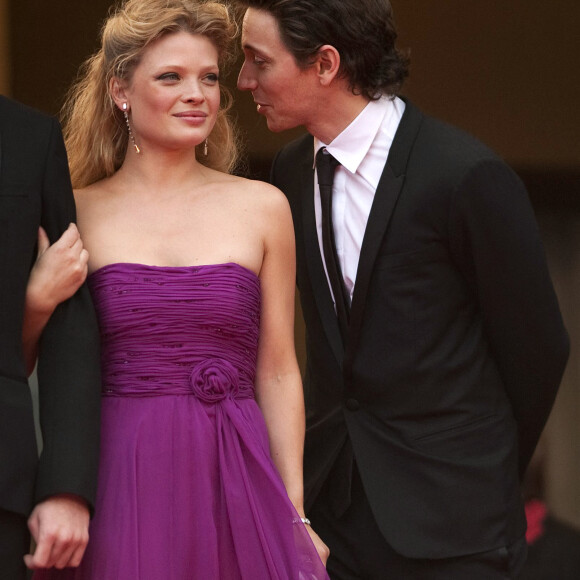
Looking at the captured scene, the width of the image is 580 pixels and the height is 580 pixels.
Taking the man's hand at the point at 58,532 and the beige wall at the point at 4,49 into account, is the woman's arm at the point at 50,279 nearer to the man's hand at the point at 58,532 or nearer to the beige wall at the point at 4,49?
the man's hand at the point at 58,532

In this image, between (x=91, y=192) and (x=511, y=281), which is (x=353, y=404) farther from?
(x=91, y=192)

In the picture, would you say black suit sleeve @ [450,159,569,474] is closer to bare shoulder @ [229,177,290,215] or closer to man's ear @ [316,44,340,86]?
bare shoulder @ [229,177,290,215]

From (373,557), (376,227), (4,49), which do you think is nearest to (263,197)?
(376,227)

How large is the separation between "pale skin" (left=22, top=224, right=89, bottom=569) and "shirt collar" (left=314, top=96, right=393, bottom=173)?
70 centimetres

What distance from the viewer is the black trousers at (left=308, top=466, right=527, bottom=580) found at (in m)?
2.69

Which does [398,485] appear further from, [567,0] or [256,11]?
[567,0]

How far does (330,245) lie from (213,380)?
0.50 metres

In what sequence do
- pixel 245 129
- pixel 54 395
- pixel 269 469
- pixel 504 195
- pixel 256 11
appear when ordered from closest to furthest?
pixel 54 395 → pixel 269 469 → pixel 504 195 → pixel 256 11 → pixel 245 129

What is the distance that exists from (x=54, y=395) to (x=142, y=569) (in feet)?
1.17

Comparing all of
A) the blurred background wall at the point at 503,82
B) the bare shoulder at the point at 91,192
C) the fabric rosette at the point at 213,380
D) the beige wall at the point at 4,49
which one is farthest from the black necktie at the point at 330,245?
the blurred background wall at the point at 503,82

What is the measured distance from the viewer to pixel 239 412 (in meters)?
2.43

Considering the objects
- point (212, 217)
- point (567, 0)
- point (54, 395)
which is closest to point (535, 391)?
point (212, 217)

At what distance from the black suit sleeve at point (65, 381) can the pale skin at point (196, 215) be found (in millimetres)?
191

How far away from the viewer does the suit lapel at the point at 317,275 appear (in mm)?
2727
